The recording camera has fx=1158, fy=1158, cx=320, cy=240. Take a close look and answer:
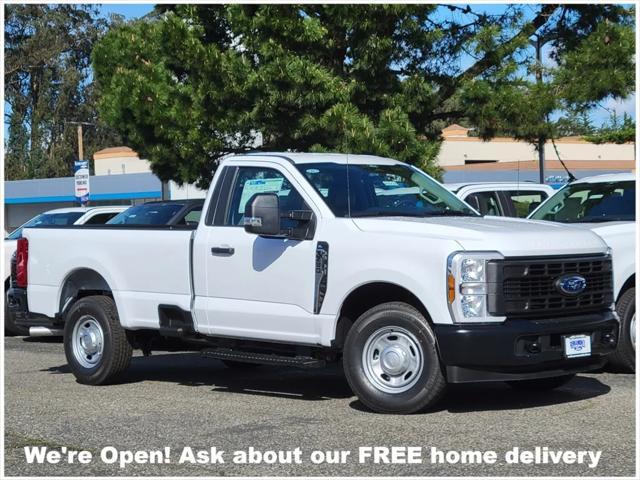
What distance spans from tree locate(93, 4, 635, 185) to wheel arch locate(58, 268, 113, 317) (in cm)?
859

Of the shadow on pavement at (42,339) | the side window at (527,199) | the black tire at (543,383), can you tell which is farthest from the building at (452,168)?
the black tire at (543,383)

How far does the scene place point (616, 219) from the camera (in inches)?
455

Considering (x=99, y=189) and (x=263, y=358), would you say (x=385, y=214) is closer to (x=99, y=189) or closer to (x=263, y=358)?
(x=263, y=358)

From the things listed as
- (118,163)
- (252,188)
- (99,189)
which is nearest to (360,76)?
(252,188)

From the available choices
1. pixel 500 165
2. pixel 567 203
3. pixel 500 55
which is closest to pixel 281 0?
pixel 500 55

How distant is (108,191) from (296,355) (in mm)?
44427

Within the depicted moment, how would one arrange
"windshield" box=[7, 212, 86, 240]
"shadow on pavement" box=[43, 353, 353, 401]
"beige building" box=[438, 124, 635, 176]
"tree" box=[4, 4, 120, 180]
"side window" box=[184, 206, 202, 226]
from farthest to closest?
"tree" box=[4, 4, 120, 180]
"beige building" box=[438, 124, 635, 176]
"windshield" box=[7, 212, 86, 240]
"side window" box=[184, 206, 202, 226]
"shadow on pavement" box=[43, 353, 353, 401]

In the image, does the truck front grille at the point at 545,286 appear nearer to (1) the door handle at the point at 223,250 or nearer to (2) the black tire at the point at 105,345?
(1) the door handle at the point at 223,250

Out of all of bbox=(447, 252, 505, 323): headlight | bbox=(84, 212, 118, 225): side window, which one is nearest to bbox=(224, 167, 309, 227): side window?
bbox=(447, 252, 505, 323): headlight

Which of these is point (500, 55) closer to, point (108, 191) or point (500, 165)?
point (500, 165)

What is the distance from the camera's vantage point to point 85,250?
11094mm

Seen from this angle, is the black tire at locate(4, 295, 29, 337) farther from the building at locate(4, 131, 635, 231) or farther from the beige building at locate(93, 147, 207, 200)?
the beige building at locate(93, 147, 207, 200)

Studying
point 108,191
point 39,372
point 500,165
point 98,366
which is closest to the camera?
point 98,366

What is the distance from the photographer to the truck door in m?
9.34
